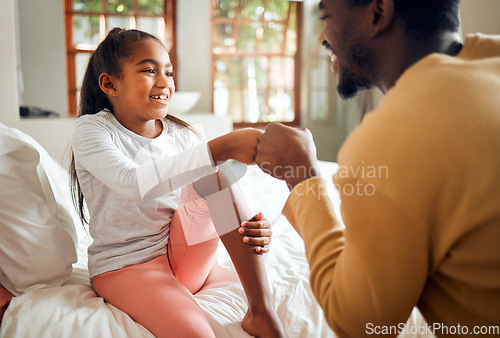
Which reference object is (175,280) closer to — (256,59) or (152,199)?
(152,199)

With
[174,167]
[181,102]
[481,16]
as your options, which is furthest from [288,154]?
[481,16]

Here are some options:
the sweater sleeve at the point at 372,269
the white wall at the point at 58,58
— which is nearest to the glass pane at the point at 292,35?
the white wall at the point at 58,58

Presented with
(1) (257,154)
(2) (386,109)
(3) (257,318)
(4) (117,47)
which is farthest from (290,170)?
(4) (117,47)

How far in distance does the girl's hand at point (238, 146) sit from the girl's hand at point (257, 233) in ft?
0.67

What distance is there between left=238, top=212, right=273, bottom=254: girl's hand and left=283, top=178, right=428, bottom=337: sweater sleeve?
452 millimetres

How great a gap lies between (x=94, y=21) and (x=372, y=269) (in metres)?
3.41

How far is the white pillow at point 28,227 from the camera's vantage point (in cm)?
106

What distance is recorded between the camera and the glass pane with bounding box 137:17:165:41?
3539mm

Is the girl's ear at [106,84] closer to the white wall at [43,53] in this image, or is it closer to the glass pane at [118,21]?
the white wall at [43,53]

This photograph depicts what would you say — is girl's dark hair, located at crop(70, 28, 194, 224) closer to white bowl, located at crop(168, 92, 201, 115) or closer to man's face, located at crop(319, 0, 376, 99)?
man's face, located at crop(319, 0, 376, 99)

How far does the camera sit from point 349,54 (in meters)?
0.72

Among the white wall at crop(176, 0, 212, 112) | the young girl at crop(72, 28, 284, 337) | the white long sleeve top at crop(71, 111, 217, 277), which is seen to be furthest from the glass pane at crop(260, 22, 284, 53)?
the white long sleeve top at crop(71, 111, 217, 277)

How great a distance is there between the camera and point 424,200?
54 cm

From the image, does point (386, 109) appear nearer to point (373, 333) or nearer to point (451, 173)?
point (451, 173)
